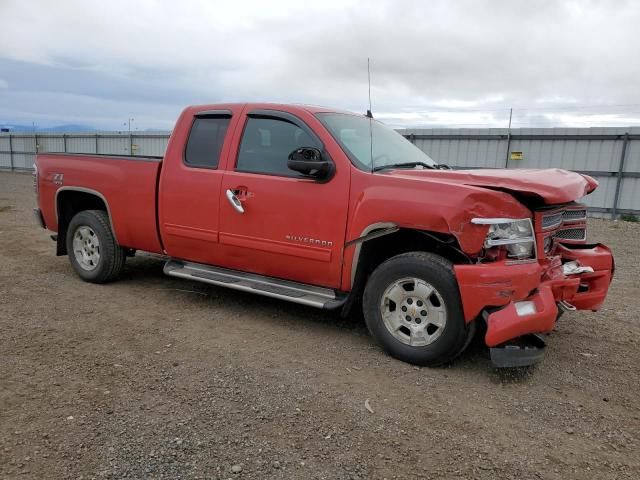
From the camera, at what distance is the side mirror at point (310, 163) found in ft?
12.8

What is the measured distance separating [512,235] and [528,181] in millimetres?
395

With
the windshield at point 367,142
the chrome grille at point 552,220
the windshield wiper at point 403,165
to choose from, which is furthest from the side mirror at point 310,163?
the chrome grille at point 552,220

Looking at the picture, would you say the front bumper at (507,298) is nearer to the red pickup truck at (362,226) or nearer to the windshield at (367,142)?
the red pickup truck at (362,226)

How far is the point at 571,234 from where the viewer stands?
4277 mm

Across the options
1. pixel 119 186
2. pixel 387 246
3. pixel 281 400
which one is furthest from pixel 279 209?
pixel 119 186

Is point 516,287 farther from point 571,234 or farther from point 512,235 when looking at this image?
point 571,234

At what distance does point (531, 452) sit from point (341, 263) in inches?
72.6

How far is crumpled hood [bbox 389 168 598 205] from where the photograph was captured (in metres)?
3.38

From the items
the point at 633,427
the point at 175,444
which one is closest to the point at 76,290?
the point at 175,444

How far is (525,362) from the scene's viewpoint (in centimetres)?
341

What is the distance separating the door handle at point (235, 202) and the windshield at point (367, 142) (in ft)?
3.24

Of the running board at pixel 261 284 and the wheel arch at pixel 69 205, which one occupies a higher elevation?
the wheel arch at pixel 69 205

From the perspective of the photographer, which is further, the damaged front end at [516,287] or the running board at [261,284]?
the running board at [261,284]

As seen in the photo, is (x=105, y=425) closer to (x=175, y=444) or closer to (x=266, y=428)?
(x=175, y=444)
